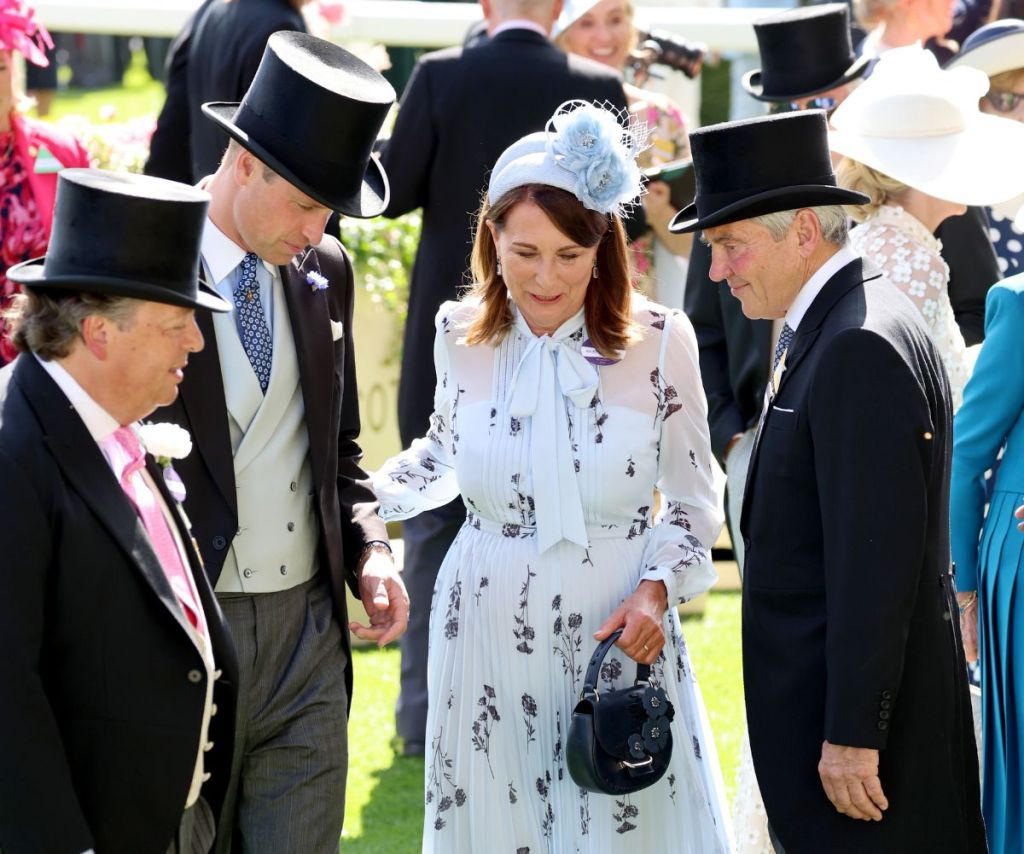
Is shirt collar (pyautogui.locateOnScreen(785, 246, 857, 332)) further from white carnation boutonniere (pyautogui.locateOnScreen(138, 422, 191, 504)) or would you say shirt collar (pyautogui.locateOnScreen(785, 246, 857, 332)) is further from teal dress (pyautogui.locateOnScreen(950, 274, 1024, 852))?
white carnation boutonniere (pyautogui.locateOnScreen(138, 422, 191, 504))

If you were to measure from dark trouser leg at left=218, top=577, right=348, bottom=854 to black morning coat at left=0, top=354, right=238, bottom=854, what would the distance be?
2.27 feet

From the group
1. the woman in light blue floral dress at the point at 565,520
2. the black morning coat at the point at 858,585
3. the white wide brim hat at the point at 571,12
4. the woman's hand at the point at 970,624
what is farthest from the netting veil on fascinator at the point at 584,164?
the white wide brim hat at the point at 571,12

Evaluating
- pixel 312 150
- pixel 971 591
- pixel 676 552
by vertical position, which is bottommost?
pixel 971 591

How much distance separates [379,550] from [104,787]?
1160mm

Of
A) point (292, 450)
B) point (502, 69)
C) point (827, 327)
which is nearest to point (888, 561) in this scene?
point (827, 327)

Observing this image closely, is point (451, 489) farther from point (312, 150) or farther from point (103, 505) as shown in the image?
point (103, 505)

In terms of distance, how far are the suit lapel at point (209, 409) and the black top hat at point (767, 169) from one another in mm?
1066

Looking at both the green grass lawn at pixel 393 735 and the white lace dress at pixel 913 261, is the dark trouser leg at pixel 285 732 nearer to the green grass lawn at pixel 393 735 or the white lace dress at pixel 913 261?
the green grass lawn at pixel 393 735

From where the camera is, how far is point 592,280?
12.6 feet

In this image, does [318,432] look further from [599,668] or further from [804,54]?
[804,54]

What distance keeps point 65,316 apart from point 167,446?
0.38 m

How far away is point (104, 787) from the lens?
2670 mm

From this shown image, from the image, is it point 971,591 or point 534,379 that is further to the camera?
point 971,591

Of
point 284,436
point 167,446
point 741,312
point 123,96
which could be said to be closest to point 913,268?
point 741,312
